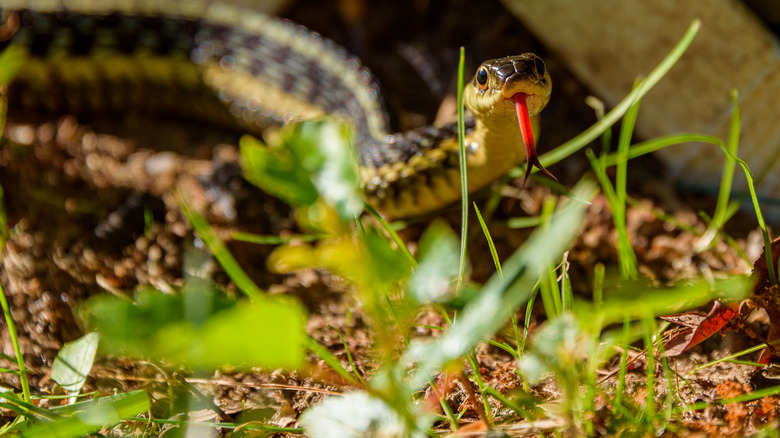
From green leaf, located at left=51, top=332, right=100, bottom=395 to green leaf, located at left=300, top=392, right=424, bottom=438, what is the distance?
0.39 meters

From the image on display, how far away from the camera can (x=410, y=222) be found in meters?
1.39

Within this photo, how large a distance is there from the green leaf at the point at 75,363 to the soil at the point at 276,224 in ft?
0.32

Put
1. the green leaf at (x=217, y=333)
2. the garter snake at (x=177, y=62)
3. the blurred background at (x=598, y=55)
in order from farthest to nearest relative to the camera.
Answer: the garter snake at (x=177, y=62) → the blurred background at (x=598, y=55) → the green leaf at (x=217, y=333)

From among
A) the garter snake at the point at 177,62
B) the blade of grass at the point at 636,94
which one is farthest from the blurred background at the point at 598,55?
the blade of grass at the point at 636,94

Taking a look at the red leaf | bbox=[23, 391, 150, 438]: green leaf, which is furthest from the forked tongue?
bbox=[23, 391, 150, 438]: green leaf

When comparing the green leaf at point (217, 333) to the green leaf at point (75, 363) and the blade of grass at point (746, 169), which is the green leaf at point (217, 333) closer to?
the green leaf at point (75, 363)

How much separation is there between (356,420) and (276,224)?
0.91 meters

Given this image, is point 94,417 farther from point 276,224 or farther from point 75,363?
point 276,224

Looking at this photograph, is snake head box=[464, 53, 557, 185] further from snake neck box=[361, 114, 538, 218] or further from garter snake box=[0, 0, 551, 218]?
garter snake box=[0, 0, 551, 218]

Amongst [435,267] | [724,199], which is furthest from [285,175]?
[724,199]

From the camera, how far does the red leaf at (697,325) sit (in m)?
0.90

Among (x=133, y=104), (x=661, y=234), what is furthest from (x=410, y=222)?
(x=133, y=104)

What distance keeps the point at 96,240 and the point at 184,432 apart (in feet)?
2.51

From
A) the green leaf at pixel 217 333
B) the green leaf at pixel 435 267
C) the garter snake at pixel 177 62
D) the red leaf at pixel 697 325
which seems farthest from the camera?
the garter snake at pixel 177 62
